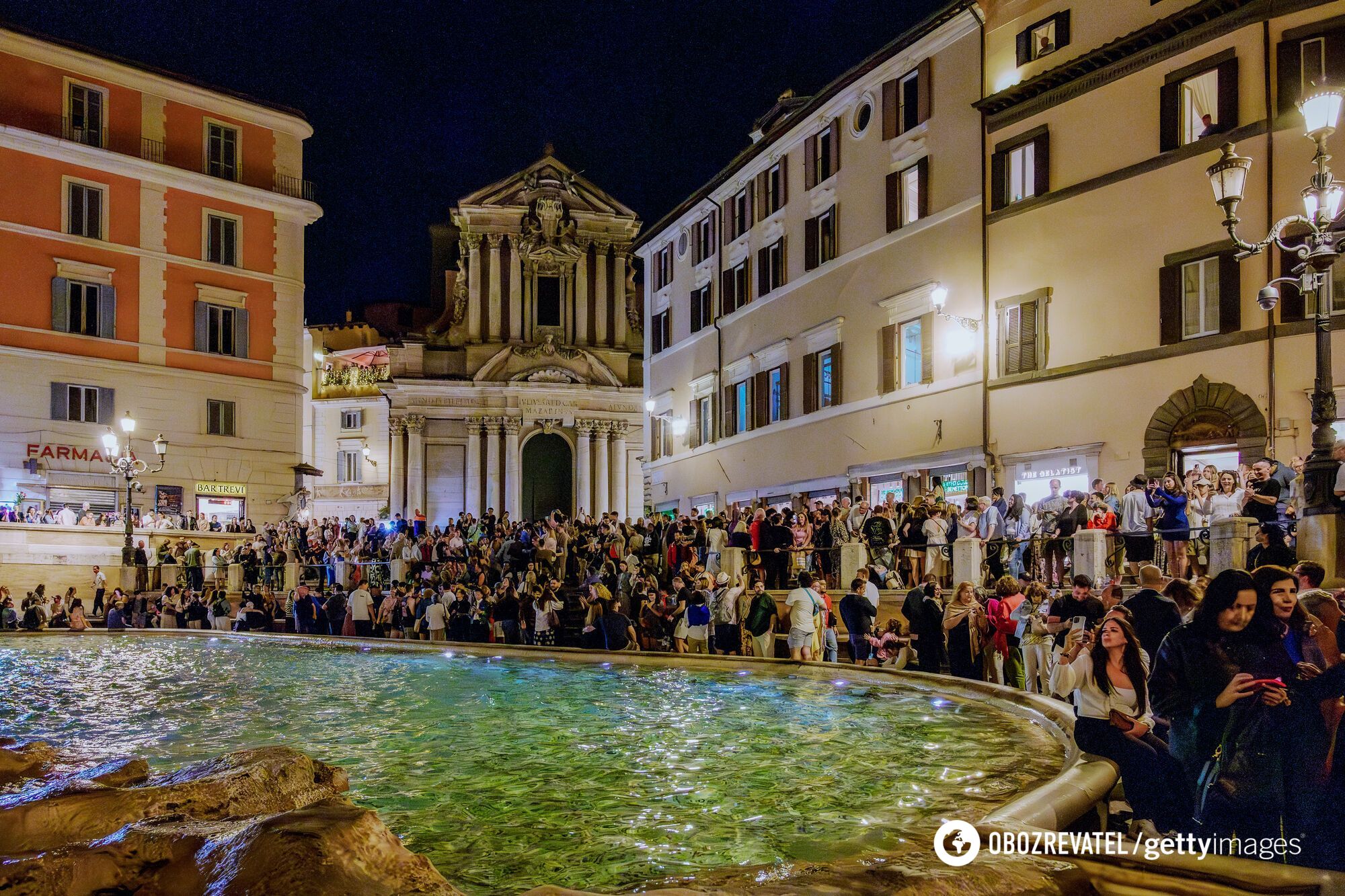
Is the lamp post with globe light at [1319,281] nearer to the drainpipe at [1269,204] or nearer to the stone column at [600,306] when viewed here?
the drainpipe at [1269,204]

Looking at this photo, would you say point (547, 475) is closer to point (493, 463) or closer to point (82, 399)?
point (493, 463)

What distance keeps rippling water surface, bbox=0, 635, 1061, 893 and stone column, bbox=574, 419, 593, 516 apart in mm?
30588

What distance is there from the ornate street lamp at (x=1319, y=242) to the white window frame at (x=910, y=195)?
12360 millimetres

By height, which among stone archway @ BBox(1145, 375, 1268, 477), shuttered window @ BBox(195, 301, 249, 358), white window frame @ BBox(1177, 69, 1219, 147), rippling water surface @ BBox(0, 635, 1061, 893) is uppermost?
white window frame @ BBox(1177, 69, 1219, 147)

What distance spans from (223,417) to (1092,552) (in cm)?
3271

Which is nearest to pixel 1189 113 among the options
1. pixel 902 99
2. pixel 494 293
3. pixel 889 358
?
pixel 902 99

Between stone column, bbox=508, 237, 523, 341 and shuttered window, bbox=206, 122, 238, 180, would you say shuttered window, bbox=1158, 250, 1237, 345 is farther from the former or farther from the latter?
stone column, bbox=508, 237, 523, 341

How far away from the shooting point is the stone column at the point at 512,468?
151 ft

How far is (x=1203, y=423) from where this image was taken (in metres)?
17.6

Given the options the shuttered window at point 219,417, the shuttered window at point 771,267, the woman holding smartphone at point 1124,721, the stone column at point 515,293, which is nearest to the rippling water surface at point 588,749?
the woman holding smartphone at point 1124,721

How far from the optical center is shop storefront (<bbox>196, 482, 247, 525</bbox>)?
120 feet

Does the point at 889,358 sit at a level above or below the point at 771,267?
below

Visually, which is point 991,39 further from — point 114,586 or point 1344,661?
point 114,586

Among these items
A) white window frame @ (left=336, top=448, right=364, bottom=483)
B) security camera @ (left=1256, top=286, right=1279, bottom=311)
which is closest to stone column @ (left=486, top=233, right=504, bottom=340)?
white window frame @ (left=336, top=448, right=364, bottom=483)
